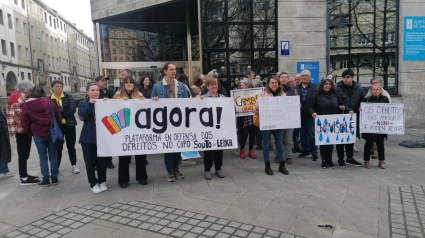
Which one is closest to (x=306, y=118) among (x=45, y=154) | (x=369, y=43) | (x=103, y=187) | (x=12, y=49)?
(x=103, y=187)

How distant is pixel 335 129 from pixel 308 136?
0.93 meters

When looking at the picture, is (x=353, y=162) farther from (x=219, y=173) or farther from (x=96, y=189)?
(x=96, y=189)

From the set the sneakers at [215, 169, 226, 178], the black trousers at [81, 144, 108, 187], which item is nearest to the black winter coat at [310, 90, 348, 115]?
the sneakers at [215, 169, 226, 178]

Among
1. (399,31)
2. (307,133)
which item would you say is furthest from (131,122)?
(399,31)

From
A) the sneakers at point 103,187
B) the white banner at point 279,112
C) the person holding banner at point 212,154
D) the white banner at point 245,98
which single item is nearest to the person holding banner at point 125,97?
the sneakers at point 103,187

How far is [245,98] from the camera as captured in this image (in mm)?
7320

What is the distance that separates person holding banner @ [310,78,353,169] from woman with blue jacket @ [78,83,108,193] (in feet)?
13.5

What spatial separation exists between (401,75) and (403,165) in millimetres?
6427

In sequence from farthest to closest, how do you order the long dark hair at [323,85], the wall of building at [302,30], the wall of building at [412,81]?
1. the wall of building at [302,30]
2. the wall of building at [412,81]
3. the long dark hair at [323,85]

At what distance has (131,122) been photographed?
205 inches

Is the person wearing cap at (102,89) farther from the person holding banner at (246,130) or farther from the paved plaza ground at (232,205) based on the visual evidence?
the person holding banner at (246,130)

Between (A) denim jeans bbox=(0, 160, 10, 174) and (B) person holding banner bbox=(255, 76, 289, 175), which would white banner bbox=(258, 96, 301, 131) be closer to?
(B) person holding banner bbox=(255, 76, 289, 175)

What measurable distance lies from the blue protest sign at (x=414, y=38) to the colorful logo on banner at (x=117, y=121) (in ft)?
35.9

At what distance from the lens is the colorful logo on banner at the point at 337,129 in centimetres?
625
